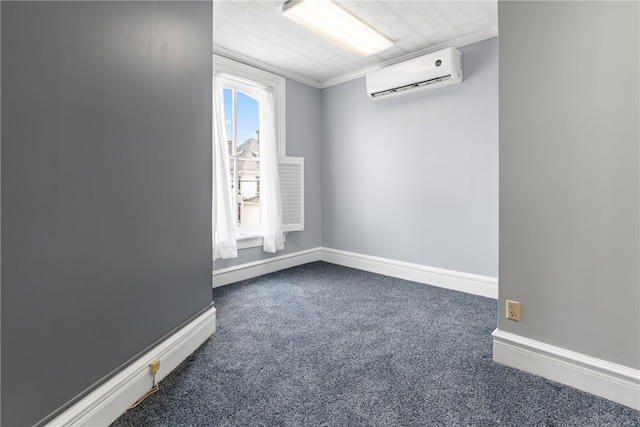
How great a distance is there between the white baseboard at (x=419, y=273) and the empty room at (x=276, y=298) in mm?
104

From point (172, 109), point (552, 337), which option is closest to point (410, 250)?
point (552, 337)

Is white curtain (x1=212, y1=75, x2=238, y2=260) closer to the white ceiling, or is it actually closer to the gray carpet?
the white ceiling

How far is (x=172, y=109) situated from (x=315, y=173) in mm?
2711

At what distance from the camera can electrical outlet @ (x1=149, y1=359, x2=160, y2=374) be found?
63.2 inches

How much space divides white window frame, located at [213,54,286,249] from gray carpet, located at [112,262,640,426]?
3.47ft

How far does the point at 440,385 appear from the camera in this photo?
1663mm

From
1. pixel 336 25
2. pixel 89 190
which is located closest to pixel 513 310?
pixel 89 190

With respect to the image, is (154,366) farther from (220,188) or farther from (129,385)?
(220,188)

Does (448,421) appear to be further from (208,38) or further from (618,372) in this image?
(208,38)

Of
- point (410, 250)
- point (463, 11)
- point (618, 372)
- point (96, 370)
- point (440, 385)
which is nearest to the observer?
point (96, 370)

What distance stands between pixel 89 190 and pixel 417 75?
3.00m

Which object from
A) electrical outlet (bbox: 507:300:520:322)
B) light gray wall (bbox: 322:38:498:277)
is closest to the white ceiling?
light gray wall (bbox: 322:38:498:277)

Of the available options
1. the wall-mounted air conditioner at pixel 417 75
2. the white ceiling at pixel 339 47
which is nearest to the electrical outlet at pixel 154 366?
the white ceiling at pixel 339 47

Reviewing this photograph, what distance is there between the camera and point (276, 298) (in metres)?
3.04
